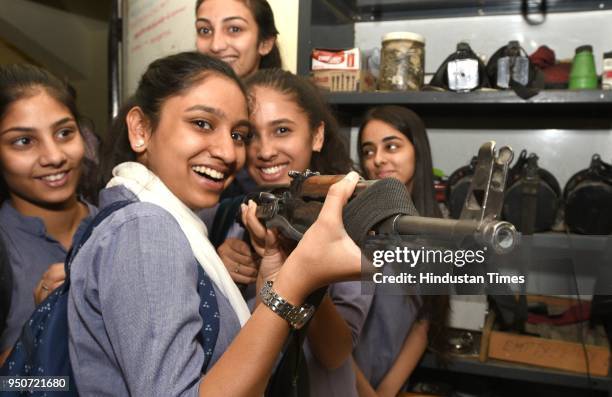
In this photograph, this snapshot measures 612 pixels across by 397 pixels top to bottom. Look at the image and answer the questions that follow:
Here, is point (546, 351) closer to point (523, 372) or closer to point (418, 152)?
point (523, 372)

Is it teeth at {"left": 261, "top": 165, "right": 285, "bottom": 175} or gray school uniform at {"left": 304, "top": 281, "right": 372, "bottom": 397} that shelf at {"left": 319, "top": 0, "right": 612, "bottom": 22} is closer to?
teeth at {"left": 261, "top": 165, "right": 285, "bottom": 175}

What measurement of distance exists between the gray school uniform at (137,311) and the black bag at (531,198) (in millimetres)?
926

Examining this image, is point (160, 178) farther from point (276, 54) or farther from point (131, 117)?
point (276, 54)

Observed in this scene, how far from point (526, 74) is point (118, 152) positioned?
107cm

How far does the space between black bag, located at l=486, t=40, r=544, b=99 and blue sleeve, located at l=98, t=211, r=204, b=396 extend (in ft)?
3.63

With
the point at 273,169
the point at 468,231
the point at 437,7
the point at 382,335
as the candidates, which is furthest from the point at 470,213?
the point at 437,7

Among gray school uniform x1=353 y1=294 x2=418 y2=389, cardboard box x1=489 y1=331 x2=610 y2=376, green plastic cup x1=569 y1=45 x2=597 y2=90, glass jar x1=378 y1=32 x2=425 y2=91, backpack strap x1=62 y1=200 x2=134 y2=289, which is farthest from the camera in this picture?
glass jar x1=378 y1=32 x2=425 y2=91

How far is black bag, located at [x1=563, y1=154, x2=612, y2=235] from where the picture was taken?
1.34m

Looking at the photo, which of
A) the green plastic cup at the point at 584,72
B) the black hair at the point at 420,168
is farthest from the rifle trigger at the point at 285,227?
the green plastic cup at the point at 584,72

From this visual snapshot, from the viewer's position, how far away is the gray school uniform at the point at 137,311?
56cm

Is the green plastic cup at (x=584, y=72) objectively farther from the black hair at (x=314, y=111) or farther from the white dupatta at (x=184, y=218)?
the white dupatta at (x=184, y=218)

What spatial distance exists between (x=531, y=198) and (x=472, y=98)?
0.31m

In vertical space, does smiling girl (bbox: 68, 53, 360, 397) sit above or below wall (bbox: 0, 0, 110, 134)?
below

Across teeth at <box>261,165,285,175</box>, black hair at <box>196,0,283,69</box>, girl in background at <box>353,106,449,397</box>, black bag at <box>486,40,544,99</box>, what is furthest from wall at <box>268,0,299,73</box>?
teeth at <box>261,165,285,175</box>
